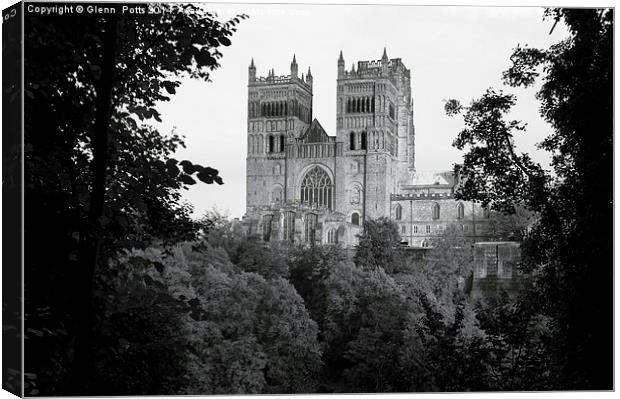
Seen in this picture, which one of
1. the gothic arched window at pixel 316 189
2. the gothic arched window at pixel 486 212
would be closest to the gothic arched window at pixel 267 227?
the gothic arched window at pixel 316 189

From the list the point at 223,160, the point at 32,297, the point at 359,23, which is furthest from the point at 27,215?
the point at 359,23

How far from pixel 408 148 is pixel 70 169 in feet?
12.9

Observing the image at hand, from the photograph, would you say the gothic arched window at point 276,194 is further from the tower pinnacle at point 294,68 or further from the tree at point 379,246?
the tower pinnacle at point 294,68

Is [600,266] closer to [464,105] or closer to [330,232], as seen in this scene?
[464,105]

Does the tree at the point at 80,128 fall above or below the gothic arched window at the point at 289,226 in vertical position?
above

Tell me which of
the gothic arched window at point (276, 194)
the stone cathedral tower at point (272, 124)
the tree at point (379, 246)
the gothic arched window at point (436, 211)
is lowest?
the tree at point (379, 246)

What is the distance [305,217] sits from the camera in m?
7.78

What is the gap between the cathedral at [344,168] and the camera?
6.71m

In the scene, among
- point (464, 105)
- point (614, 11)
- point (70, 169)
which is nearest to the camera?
point (70, 169)

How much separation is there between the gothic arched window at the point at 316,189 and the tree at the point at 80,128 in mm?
3083

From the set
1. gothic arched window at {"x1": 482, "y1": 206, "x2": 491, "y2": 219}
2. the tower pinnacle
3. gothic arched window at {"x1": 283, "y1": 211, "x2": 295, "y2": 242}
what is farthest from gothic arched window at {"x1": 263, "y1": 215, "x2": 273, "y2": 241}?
gothic arched window at {"x1": 482, "y1": 206, "x2": 491, "y2": 219}

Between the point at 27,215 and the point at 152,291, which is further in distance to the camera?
the point at 152,291

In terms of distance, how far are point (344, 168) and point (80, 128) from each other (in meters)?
4.54

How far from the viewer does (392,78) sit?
21.6 feet
